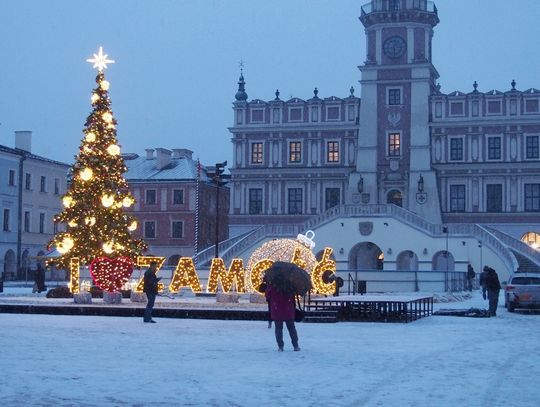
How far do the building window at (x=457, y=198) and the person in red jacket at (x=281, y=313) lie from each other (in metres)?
47.8

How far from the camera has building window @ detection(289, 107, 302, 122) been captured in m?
66.5

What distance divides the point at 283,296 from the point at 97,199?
19981mm

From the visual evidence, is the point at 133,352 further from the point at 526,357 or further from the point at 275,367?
the point at 526,357

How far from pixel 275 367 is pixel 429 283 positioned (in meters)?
33.1

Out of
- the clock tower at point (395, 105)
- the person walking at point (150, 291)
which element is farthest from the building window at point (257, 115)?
the person walking at point (150, 291)

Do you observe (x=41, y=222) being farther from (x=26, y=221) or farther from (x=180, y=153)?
(x=180, y=153)

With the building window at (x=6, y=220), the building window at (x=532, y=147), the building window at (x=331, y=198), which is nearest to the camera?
the building window at (x=532, y=147)

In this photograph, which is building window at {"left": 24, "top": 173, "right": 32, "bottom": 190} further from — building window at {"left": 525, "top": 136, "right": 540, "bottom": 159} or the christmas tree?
building window at {"left": 525, "top": 136, "right": 540, "bottom": 159}

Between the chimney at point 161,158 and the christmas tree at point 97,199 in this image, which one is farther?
the chimney at point 161,158

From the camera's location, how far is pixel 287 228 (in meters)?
60.8

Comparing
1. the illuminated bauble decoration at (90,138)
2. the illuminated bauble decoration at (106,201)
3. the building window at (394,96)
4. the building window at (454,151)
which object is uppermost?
the building window at (394,96)

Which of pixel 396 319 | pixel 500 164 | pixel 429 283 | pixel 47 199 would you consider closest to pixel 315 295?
pixel 396 319

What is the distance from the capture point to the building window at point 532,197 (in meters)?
61.3

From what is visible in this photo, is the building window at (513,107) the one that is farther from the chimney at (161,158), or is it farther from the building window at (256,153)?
the chimney at (161,158)
